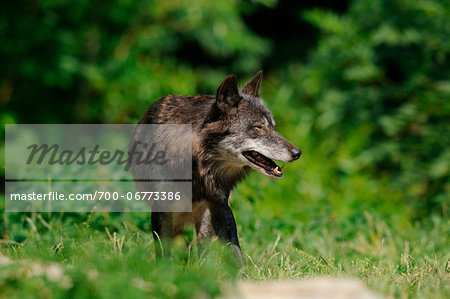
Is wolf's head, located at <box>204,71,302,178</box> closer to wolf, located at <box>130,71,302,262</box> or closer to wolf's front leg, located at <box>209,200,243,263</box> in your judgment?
wolf, located at <box>130,71,302,262</box>

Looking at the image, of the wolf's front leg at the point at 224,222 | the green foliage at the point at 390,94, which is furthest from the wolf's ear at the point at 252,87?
the green foliage at the point at 390,94

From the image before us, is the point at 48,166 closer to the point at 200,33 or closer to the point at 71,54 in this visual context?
the point at 71,54

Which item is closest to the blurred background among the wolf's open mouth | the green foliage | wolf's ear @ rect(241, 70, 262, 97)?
the green foliage

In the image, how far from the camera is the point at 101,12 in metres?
7.56

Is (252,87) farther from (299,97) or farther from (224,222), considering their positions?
(299,97)

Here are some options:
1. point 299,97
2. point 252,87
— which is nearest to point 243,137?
point 252,87

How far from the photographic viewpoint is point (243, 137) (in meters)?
3.10

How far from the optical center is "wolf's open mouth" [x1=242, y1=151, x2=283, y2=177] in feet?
9.98

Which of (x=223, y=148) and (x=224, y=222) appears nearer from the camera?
(x=223, y=148)

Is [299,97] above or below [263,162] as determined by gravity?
above

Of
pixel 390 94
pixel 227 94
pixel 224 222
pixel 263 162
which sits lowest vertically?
pixel 224 222

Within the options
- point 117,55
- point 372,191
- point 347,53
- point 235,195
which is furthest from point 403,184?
point 117,55

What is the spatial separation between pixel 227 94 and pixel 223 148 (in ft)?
1.07

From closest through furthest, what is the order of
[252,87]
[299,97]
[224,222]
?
[224,222], [252,87], [299,97]
